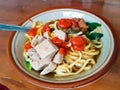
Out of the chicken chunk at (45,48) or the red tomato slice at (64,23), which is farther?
the red tomato slice at (64,23)

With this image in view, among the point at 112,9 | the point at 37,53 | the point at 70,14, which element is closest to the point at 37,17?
the point at 70,14

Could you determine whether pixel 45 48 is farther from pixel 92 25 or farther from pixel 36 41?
pixel 92 25

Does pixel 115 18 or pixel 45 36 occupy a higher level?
pixel 115 18

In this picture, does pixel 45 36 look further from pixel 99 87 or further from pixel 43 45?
pixel 99 87

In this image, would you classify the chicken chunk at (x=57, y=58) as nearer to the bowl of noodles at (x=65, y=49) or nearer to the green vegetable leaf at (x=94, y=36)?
the bowl of noodles at (x=65, y=49)

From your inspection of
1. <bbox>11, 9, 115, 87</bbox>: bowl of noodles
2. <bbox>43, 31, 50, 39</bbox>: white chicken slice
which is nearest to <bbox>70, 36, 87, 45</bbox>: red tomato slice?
<bbox>11, 9, 115, 87</bbox>: bowl of noodles

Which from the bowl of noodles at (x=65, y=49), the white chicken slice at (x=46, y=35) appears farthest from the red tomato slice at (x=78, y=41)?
the white chicken slice at (x=46, y=35)
